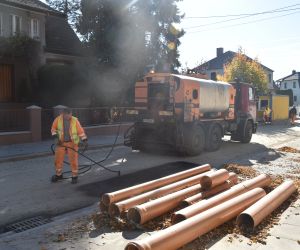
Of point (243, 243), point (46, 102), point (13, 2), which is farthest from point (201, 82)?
point (13, 2)

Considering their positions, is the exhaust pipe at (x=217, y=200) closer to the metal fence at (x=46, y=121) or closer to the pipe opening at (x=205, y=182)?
the pipe opening at (x=205, y=182)

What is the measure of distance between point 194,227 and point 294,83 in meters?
92.3

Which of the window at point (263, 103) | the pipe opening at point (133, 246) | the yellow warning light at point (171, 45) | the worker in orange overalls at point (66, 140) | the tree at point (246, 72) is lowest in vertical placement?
the pipe opening at point (133, 246)

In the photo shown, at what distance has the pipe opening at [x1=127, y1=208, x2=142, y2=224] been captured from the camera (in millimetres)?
5277

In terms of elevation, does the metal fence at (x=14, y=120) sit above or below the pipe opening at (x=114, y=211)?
above

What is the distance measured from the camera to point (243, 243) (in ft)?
15.5

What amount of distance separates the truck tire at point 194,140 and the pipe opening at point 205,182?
5209 mm

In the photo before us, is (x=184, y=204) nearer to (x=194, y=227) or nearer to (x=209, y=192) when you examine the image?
(x=209, y=192)

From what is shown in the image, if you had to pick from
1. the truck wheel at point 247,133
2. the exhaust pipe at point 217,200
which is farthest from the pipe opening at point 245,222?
the truck wheel at point 247,133

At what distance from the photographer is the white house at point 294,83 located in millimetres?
88375

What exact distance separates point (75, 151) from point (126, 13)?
47.3ft

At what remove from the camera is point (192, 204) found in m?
5.89

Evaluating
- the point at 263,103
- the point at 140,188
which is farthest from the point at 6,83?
the point at 263,103

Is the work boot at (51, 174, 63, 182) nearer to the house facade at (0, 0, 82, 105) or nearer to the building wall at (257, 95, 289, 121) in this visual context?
the house facade at (0, 0, 82, 105)
